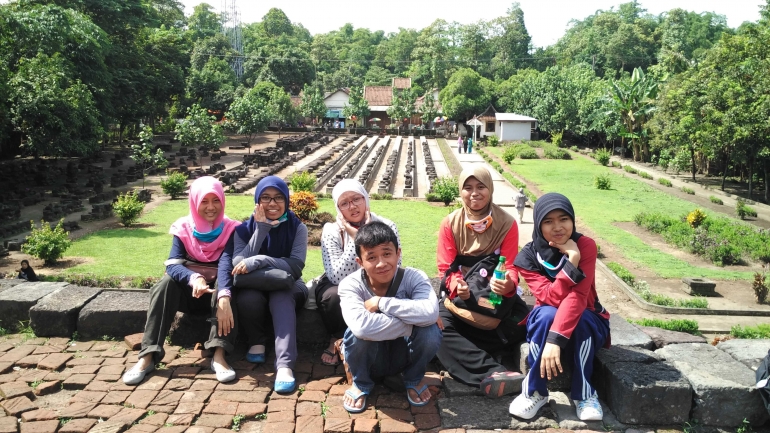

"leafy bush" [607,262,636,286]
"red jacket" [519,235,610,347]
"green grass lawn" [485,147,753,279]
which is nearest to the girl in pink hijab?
"red jacket" [519,235,610,347]

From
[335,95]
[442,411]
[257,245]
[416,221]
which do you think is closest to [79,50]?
Result: [416,221]

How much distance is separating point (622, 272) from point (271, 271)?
8313 millimetres

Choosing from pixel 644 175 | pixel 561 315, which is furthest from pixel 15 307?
pixel 644 175

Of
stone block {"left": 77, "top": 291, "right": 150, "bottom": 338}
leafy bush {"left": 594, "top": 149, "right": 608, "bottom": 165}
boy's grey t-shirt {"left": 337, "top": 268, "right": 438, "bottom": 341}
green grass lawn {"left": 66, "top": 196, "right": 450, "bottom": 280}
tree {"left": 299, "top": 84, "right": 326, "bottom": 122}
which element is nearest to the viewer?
boy's grey t-shirt {"left": 337, "top": 268, "right": 438, "bottom": 341}

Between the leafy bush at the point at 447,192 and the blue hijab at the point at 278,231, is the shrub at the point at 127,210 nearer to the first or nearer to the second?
the leafy bush at the point at 447,192

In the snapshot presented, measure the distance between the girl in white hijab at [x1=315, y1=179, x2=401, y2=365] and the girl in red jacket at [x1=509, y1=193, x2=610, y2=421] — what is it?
1.14 metres

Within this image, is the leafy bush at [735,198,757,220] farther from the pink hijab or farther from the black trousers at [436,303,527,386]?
the pink hijab

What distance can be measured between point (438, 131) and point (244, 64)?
20926 millimetres

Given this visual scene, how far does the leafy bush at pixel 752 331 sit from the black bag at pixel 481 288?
501 cm

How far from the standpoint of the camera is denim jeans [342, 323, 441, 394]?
3354 millimetres

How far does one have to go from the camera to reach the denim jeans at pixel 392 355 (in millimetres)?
3354

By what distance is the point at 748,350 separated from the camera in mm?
3889

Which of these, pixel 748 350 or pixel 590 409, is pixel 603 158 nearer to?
pixel 748 350

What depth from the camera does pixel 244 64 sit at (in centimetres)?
5578
